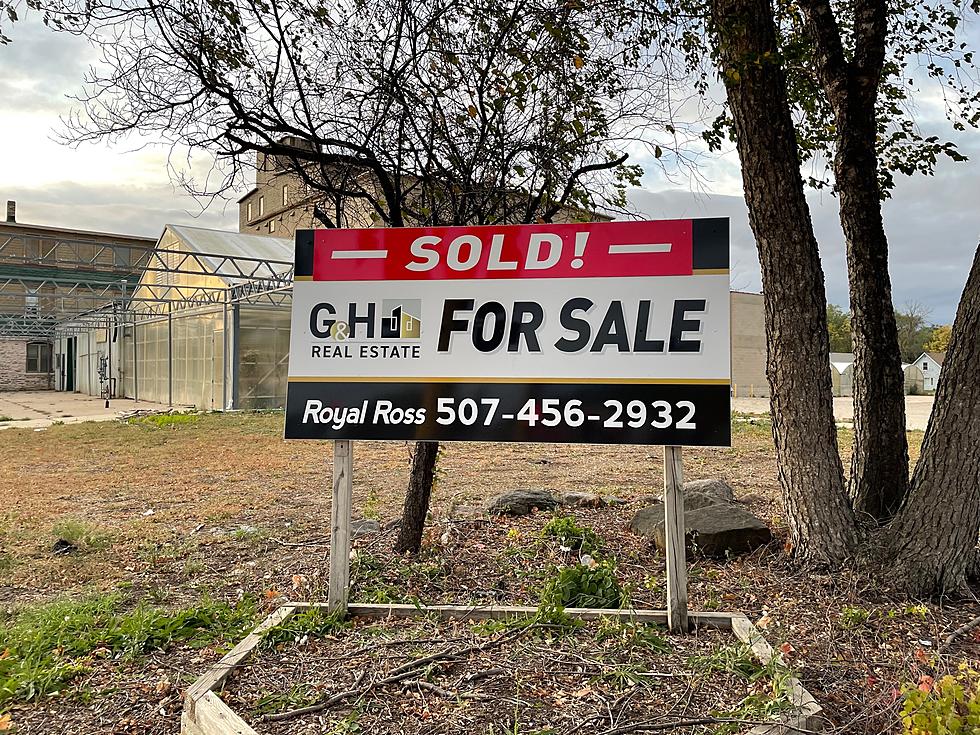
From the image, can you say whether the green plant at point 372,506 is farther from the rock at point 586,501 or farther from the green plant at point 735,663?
the green plant at point 735,663

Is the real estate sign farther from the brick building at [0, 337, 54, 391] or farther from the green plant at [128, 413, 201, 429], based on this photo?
the brick building at [0, 337, 54, 391]

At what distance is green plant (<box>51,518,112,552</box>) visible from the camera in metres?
5.83

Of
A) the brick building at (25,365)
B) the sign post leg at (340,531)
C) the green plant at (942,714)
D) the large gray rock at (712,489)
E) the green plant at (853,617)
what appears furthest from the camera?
the brick building at (25,365)

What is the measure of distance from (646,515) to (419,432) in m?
2.33

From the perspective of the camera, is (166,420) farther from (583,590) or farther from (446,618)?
(583,590)

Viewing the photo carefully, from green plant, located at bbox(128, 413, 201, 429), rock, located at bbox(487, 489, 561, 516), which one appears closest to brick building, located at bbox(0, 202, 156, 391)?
green plant, located at bbox(128, 413, 201, 429)

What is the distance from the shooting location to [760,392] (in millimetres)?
39312

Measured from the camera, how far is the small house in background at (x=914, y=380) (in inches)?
2030

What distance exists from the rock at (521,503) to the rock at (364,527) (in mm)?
942

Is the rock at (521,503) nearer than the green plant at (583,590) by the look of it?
No

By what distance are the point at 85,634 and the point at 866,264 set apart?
16.1ft

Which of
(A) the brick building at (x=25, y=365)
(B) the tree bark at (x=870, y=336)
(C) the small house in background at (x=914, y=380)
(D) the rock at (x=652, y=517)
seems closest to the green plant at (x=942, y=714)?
(B) the tree bark at (x=870, y=336)

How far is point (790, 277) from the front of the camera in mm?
4113

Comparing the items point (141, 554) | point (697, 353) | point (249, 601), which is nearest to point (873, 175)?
point (697, 353)
